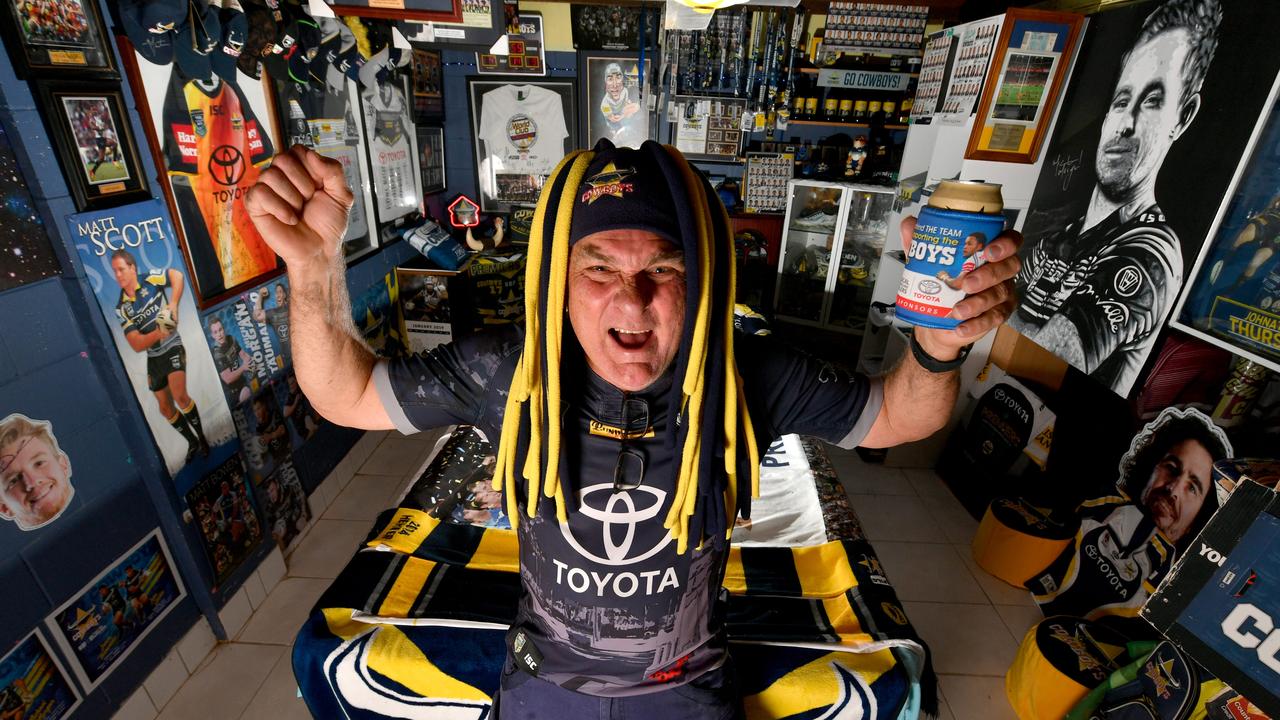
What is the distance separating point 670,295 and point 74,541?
206 cm

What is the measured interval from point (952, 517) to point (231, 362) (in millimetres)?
3726

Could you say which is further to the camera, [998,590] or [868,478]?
[868,478]

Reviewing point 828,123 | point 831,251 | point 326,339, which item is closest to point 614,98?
point 828,123

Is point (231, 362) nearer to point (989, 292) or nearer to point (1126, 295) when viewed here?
point (989, 292)

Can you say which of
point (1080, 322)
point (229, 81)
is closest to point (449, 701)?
point (229, 81)

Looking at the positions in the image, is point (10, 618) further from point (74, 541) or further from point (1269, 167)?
point (1269, 167)

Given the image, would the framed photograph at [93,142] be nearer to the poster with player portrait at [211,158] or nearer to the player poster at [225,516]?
the poster with player portrait at [211,158]

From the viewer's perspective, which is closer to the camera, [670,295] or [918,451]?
[670,295]

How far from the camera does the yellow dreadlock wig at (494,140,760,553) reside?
1016mm

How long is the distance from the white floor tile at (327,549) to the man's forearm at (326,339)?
1.93 meters

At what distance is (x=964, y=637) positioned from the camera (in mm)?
2561

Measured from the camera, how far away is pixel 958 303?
960 millimetres

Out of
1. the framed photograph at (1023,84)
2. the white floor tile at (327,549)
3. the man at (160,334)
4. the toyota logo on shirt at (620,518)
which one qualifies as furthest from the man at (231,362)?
the framed photograph at (1023,84)

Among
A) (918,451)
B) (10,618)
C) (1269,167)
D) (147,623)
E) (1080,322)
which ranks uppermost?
(1269,167)
